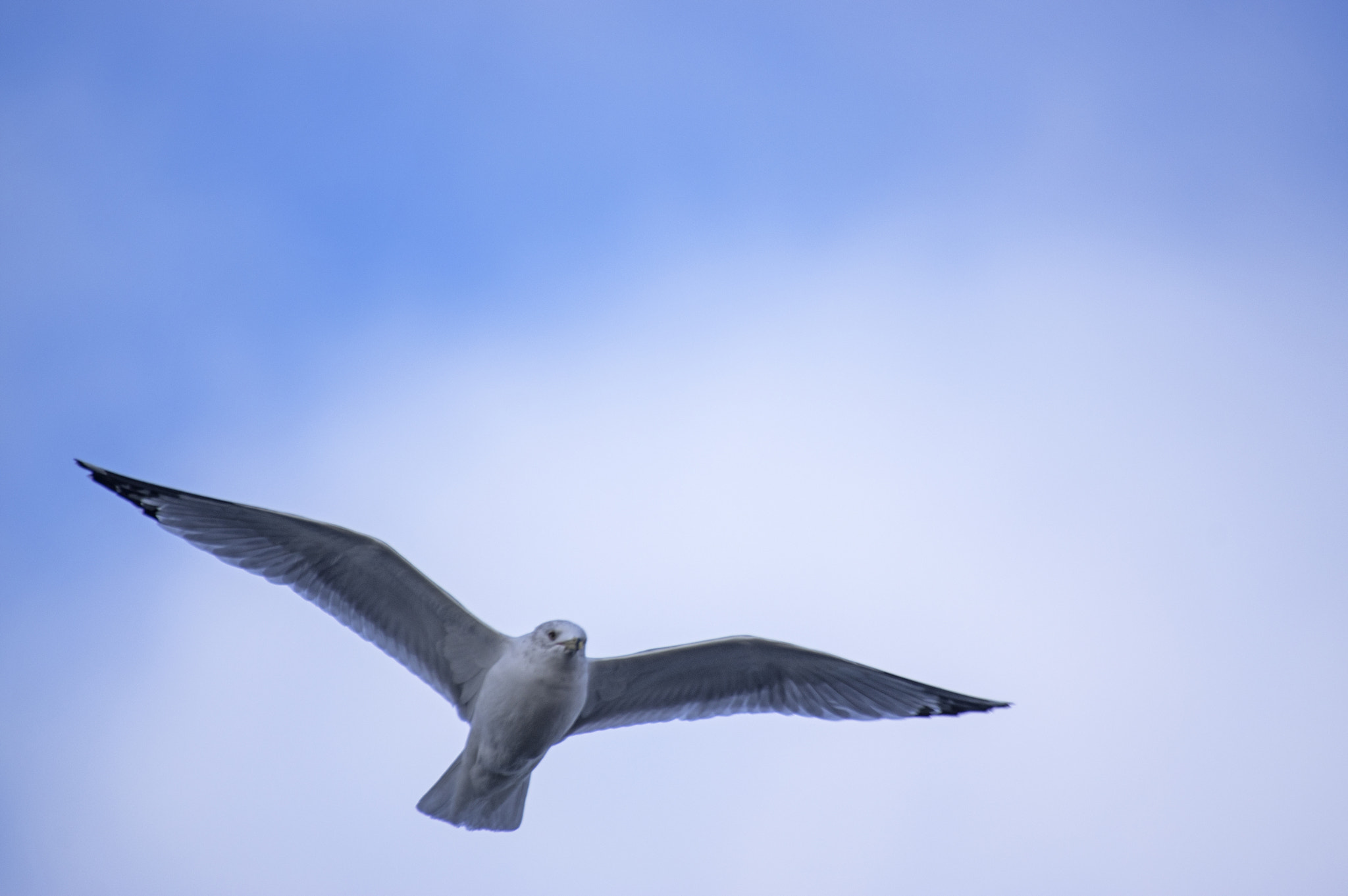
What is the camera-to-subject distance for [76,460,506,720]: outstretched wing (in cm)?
589

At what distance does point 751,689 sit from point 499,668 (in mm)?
1431

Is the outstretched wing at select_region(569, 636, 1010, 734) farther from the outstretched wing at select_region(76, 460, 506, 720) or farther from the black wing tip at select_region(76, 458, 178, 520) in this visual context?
the black wing tip at select_region(76, 458, 178, 520)

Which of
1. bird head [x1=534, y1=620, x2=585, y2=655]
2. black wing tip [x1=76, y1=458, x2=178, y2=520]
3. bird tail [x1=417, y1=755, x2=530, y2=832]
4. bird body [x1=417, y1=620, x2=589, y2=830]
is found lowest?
bird tail [x1=417, y1=755, x2=530, y2=832]

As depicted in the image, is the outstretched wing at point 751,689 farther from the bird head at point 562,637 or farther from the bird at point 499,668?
the bird head at point 562,637

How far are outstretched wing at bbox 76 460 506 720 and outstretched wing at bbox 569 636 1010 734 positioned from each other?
27.0 inches

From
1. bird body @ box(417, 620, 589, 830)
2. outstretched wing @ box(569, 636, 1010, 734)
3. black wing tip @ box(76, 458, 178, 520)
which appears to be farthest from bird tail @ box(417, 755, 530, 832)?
black wing tip @ box(76, 458, 178, 520)

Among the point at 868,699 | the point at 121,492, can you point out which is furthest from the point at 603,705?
the point at 121,492

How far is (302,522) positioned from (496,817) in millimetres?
1793

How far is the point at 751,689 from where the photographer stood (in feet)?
→ 21.0

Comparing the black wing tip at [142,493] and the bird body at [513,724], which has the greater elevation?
the black wing tip at [142,493]

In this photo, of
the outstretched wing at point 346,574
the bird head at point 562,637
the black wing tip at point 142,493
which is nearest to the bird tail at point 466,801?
the outstretched wing at point 346,574

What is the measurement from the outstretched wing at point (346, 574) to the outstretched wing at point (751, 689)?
69cm

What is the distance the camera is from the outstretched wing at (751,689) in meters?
6.17

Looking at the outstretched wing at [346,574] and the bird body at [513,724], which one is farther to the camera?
the outstretched wing at [346,574]
